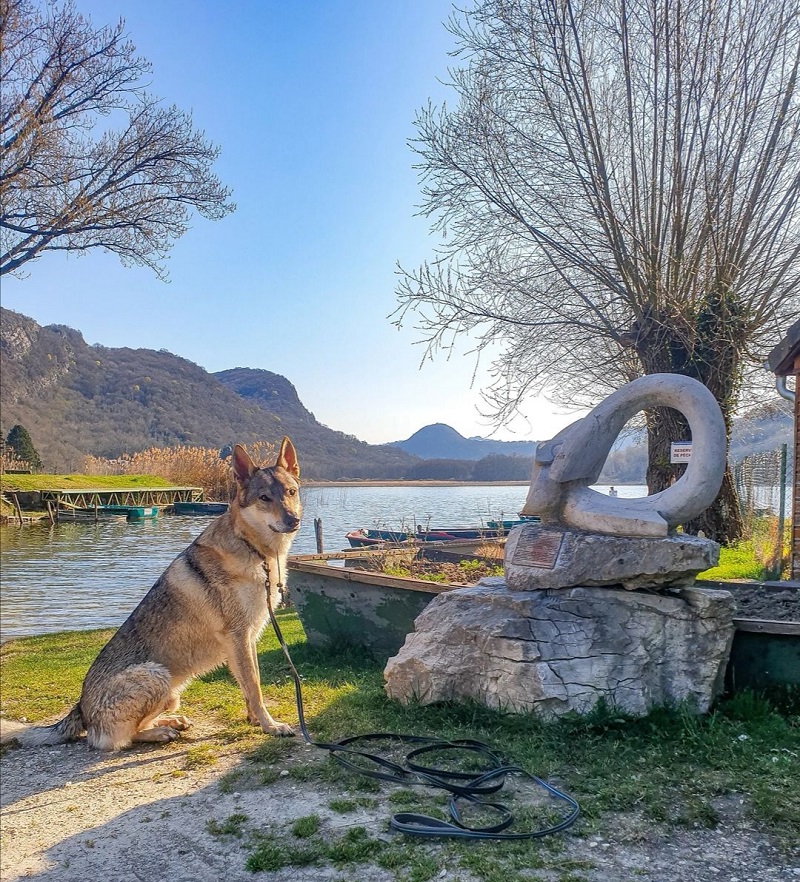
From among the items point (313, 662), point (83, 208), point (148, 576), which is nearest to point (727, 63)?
point (83, 208)

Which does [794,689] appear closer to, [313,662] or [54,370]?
[313,662]

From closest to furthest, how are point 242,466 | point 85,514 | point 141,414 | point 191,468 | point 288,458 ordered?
point 242,466, point 288,458, point 85,514, point 191,468, point 141,414

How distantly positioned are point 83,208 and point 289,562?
7.46 metres

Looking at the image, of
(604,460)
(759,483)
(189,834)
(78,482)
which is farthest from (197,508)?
(189,834)

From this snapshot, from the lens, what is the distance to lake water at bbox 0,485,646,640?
14766 mm

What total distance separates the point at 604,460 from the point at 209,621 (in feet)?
11.0

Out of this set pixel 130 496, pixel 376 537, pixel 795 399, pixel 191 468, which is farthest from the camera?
pixel 130 496

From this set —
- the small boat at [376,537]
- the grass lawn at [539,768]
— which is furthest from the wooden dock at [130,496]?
the grass lawn at [539,768]

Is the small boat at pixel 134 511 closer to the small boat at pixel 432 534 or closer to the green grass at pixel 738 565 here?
the small boat at pixel 432 534

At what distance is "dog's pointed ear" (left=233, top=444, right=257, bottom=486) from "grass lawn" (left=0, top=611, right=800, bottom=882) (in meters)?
1.95

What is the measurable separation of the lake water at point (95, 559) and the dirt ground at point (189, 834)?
632cm

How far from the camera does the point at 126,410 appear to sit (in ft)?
283

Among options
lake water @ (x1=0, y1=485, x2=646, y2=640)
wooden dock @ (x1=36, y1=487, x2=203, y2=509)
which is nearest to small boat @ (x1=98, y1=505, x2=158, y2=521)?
lake water @ (x1=0, y1=485, x2=646, y2=640)

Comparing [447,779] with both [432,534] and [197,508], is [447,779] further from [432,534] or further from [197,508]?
[197,508]
